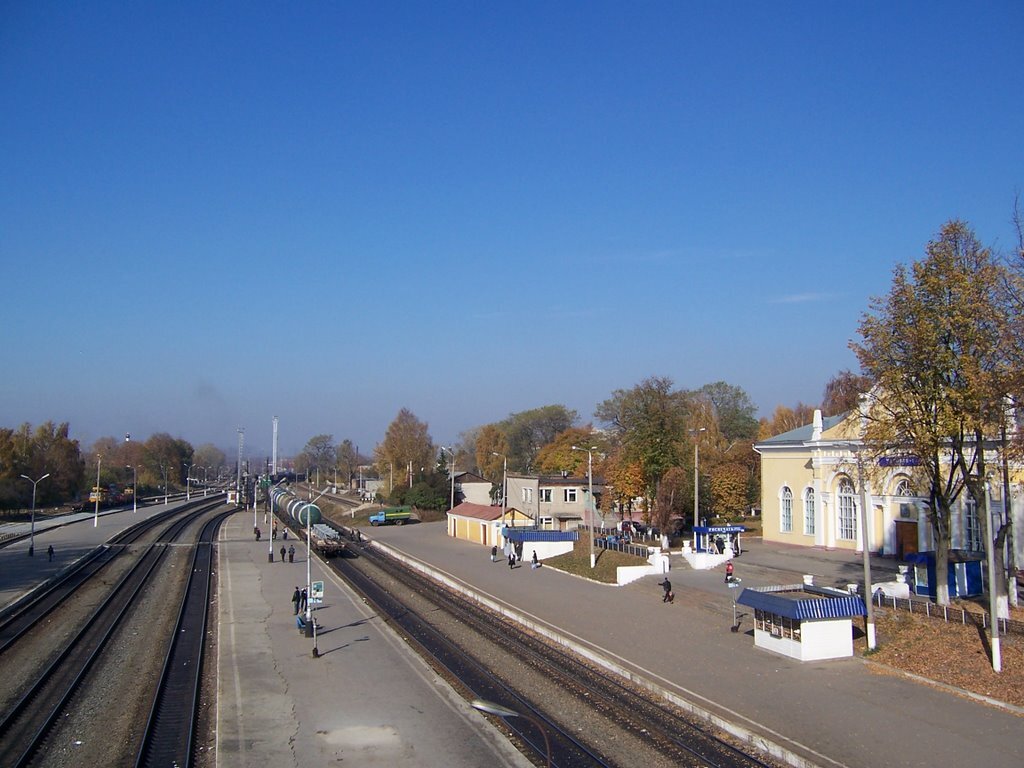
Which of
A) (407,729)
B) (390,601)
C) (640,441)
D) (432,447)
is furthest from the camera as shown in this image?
(432,447)

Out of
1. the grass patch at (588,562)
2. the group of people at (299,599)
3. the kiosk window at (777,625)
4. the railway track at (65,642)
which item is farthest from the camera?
the grass patch at (588,562)

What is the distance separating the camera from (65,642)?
24.9 meters

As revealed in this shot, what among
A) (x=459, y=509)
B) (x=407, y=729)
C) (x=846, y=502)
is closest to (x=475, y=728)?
(x=407, y=729)

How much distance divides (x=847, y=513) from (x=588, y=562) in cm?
1165

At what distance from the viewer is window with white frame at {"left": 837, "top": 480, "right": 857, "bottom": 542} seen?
36.1 m

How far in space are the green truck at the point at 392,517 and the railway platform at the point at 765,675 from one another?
39.2m

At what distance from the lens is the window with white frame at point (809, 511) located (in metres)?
38.9

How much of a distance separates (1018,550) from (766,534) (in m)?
14.6

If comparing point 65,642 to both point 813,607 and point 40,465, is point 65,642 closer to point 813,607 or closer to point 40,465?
point 813,607

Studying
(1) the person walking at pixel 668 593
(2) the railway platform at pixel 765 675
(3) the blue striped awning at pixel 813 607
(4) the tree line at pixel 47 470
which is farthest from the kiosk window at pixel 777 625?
(4) the tree line at pixel 47 470

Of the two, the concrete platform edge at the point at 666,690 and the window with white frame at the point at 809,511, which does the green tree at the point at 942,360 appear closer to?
the concrete platform edge at the point at 666,690

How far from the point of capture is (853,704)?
1664 centimetres

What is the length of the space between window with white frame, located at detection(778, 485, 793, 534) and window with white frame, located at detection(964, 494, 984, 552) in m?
10.4

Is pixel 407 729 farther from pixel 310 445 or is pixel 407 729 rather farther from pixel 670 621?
pixel 310 445
